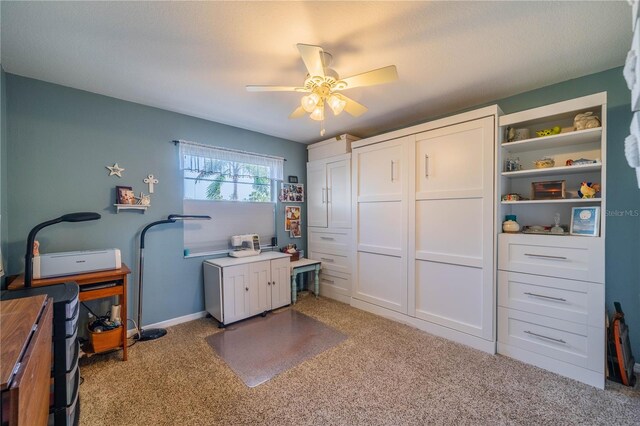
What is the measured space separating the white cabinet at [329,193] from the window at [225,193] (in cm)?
54

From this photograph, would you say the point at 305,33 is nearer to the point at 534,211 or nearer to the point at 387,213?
the point at 387,213

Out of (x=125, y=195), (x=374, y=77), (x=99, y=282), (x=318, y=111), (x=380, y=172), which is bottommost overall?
(x=99, y=282)

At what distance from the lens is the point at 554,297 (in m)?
2.02

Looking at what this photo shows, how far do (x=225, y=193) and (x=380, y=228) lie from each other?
6.59 ft

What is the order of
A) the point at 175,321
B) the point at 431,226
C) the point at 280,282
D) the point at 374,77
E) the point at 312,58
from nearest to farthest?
the point at 312,58 < the point at 374,77 < the point at 431,226 < the point at 175,321 < the point at 280,282

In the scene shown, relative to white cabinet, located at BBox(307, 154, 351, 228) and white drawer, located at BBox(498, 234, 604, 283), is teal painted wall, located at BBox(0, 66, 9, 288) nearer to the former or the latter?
white cabinet, located at BBox(307, 154, 351, 228)

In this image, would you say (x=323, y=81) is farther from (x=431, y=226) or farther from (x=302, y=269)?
(x=302, y=269)

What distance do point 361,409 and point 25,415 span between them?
1603 millimetres

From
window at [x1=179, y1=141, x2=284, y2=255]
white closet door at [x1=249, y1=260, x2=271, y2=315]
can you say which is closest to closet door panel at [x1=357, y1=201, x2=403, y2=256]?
white closet door at [x1=249, y1=260, x2=271, y2=315]

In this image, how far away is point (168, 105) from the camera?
106 inches

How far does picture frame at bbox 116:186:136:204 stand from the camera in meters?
2.49

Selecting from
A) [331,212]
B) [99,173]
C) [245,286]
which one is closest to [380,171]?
[331,212]

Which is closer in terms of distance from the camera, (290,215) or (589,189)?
(589,189)

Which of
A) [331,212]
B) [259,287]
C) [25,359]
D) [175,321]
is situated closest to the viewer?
[25,359]
